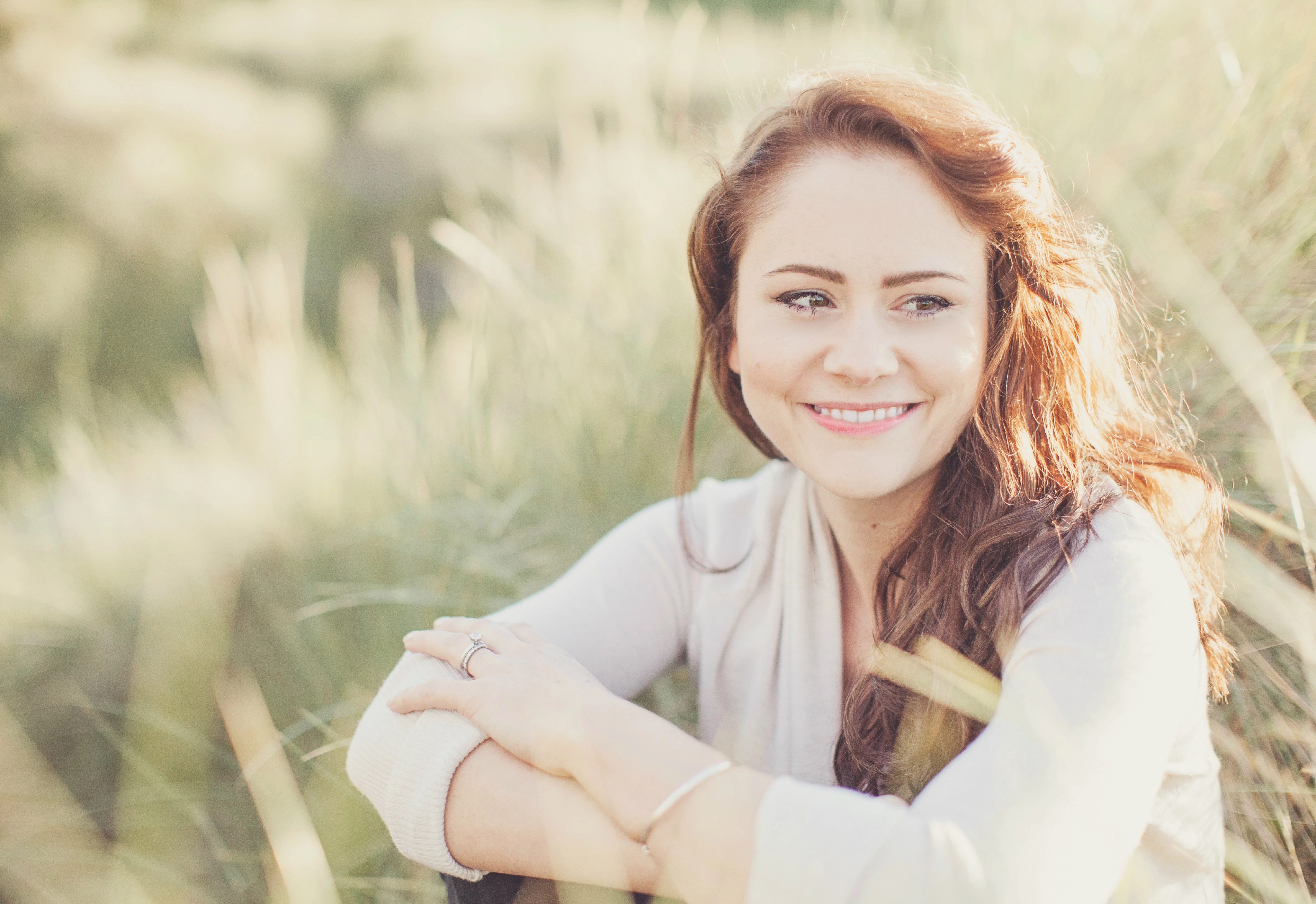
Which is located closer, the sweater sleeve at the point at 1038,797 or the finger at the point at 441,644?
the sweater sleeve at the point at 1038,797

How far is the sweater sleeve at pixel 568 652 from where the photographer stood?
1.26 metres

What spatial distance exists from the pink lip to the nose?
0.20ft

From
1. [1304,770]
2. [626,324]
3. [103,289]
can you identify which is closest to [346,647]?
[626,324]

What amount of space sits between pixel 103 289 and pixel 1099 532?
671 centimetres

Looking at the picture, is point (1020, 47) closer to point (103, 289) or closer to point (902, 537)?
point (902, 537)

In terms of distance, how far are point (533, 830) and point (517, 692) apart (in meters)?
0.18

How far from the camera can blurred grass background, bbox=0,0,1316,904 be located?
5.34 feet

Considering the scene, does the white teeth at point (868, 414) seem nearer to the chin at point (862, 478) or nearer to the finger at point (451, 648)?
the chin at point (862, 478)

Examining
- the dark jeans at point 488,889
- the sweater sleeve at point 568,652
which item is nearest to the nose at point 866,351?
Answer: the sweater sleeve at point 568,652

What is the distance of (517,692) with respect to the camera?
1.26m

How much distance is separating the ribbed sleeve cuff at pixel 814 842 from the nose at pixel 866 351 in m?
0.58

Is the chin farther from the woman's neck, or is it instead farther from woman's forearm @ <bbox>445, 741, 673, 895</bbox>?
woman's forearm @ <bbox>445, 741, 673, 895</bbox>

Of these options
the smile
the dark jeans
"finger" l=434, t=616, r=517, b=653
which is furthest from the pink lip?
the dark jeans

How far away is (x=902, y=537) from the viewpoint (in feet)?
4.83
